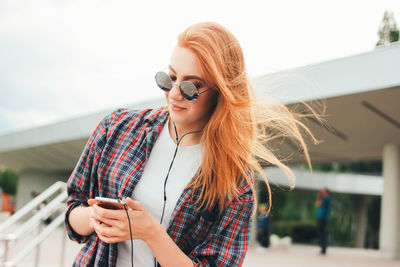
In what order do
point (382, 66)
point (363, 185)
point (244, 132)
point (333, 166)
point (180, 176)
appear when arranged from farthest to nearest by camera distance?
point (333, 166)
point (363, 185)
point (382, 66)
point (244, 132)
point (180, 176)

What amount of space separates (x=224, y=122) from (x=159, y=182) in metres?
0.40

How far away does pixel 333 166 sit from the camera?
36.6 meters

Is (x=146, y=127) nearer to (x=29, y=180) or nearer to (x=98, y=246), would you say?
(x=98, y=246)

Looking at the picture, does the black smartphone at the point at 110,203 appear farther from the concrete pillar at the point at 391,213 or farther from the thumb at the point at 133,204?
the concrete pillar at the point at 391,213

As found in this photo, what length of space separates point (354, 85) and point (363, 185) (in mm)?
19770

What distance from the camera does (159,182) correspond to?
5.66 ft

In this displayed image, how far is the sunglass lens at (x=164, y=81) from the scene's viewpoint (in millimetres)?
1768

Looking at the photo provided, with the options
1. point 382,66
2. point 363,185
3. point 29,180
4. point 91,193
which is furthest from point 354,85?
point 29,180

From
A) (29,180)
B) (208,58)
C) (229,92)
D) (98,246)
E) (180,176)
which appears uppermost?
(208,58)

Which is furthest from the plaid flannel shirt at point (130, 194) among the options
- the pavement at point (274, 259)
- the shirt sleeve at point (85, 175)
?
the pavement at point (274, 259)

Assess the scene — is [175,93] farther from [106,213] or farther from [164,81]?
[106,213]

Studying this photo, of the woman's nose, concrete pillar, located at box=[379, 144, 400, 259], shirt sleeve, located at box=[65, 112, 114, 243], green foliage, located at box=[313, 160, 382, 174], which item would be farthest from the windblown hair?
green foliage, located at box=[313, 160, 382, 174]

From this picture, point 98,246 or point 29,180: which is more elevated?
point 98,246

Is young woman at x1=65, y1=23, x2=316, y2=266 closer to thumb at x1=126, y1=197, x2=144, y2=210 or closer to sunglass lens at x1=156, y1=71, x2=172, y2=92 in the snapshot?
sunglass lens at x1=156, y1=71, x2=172, y2=92
